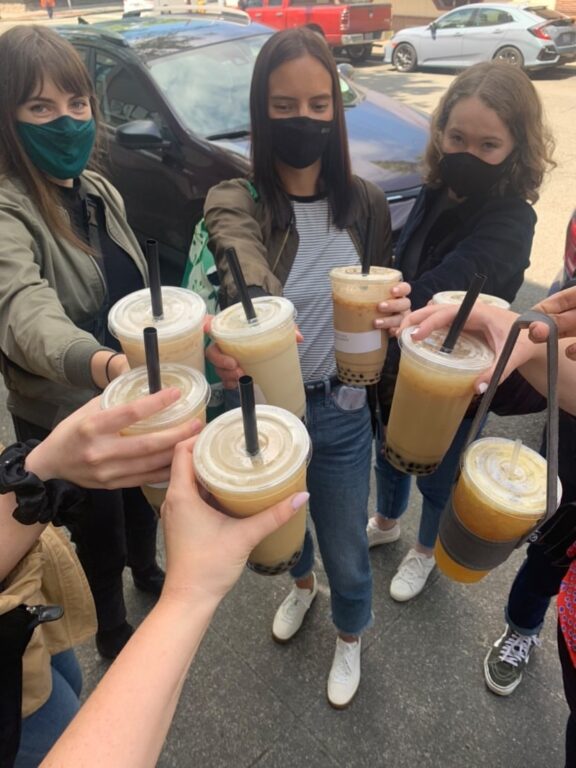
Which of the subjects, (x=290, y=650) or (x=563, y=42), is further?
(x=563, y=42)

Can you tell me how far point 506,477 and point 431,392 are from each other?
11.0 inches

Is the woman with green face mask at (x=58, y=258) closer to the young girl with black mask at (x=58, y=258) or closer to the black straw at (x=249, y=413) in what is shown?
the young girl with black mask at (x=58, y=258)

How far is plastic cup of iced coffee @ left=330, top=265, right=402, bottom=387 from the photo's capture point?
157 cm

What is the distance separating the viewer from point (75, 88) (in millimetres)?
1940

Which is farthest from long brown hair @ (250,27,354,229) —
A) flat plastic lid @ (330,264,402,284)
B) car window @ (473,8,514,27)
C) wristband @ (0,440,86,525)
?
car window @ (473,8,514,27)

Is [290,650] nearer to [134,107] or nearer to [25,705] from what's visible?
[25,705]

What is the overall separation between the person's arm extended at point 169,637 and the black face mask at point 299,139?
124 centimetres

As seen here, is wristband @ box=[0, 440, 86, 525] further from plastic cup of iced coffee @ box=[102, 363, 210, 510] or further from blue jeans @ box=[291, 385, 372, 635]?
blue jeans @ box=[291, 385, 372, 635]

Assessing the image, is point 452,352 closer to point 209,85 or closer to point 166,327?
point 166,327

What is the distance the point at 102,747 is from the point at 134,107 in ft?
16.2

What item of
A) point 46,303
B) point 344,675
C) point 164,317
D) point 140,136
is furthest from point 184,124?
point 344,675

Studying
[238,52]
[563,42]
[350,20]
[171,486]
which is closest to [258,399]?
[171,486]

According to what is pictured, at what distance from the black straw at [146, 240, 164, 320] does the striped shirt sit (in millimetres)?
604

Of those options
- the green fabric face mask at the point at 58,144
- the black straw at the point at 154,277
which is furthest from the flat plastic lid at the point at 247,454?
the green fabric face mask at the point at 58,144
